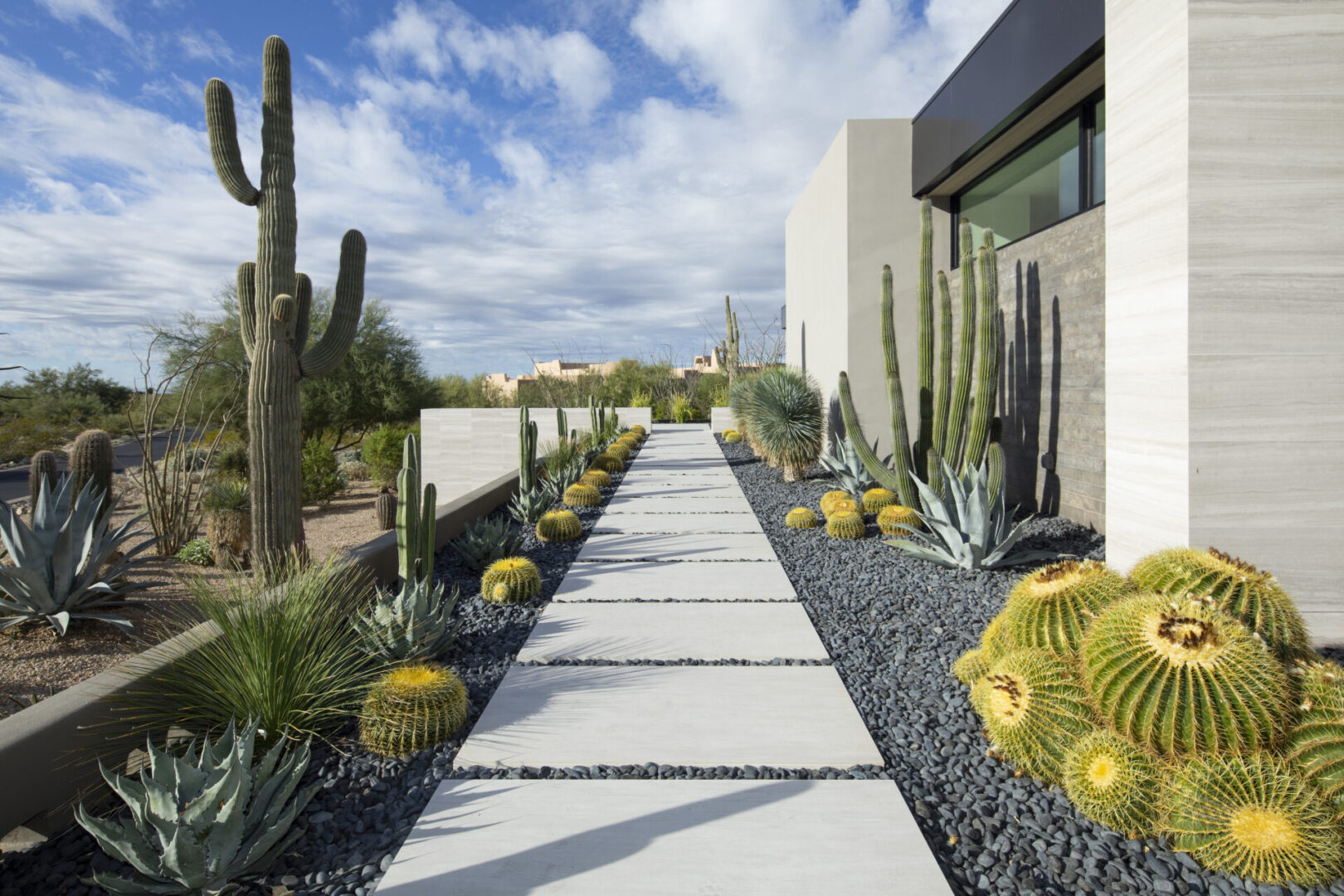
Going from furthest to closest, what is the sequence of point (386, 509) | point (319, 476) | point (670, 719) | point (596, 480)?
point (319, 476), point (386, 509), point (596, 480), point (670, 719)

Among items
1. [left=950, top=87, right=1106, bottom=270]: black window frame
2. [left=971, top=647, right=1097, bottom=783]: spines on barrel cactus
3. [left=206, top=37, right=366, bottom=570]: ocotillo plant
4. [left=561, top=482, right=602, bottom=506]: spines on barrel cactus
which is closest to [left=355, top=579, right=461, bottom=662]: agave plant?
[left=206, top=37, right=366, bottom=570]: ocotillo plant

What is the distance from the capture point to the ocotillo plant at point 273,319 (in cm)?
542

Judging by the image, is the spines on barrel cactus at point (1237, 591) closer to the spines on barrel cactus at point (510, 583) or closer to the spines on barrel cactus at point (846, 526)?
the spines on barrel cactus at point (510, 583)

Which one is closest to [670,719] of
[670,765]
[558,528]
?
[670,765]

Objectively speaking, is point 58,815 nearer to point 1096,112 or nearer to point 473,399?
point 1096,112

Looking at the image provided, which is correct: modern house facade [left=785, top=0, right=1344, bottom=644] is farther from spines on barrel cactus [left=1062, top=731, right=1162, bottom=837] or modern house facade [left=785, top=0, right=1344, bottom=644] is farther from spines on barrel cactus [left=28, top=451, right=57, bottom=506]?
spines on barrel cactus [left=28, top=451, right=57, bottom=506]

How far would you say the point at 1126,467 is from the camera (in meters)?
4.03

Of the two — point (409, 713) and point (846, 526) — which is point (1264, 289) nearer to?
point (846, 526)

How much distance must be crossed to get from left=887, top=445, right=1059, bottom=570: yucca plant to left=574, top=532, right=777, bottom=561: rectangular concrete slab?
1.23 meters

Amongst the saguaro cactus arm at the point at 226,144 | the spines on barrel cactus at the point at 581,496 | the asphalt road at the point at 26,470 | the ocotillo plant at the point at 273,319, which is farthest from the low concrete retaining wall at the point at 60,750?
the asphalt road at the point at 26,470

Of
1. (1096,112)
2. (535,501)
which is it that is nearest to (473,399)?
(535,501)

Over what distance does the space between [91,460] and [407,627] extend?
4.27m

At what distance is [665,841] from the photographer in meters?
2.25

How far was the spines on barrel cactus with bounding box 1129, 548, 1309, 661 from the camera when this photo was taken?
2457 mm
